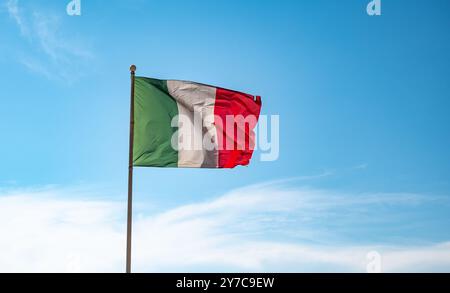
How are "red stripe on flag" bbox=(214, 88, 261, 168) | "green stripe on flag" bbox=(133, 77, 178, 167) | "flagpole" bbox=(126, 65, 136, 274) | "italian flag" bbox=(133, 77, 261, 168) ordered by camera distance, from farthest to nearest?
"red stripe on flag" bbox=(214, 88, 261, 168) < "italian flag" bbox=(133, 77, 261, 168) < "green stripe on flag" bbox=(133, 77, 178, 167) < "flagpole" bbox=(126, 65, 136, 274)

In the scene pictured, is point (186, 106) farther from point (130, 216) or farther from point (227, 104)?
point (130, 216)

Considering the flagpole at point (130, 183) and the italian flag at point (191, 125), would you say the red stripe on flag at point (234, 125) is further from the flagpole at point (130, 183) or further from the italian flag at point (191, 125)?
the flagpole at point (130, 183)

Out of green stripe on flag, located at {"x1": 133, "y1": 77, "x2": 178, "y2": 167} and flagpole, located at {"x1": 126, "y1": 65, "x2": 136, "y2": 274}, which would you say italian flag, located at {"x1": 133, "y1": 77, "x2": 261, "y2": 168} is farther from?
flagpole, located at {"x1": 126, "y1": 65, "x2": 136, "y2": 274}

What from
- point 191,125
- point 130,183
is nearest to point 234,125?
point 191,125

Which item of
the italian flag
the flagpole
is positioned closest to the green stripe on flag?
the italian flag

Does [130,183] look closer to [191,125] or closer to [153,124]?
[153,124]

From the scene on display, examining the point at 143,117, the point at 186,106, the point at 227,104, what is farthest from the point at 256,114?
the point at 143,117
